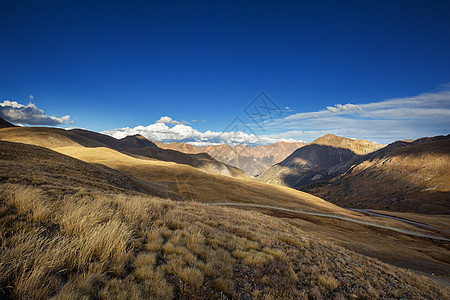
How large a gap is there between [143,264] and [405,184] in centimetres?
15085

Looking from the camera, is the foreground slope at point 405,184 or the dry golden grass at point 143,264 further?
the foreground slope at point 405,184

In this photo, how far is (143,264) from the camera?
4398mm

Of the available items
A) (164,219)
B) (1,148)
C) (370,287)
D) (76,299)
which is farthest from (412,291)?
(1,148)

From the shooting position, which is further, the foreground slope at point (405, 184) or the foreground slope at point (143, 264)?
the foreground slope at point (405, 184)

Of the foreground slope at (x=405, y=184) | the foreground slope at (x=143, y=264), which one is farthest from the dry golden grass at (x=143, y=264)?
the foreground slope at (x=405, y=184)

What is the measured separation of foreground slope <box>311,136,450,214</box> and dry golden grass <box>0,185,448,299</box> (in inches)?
4457

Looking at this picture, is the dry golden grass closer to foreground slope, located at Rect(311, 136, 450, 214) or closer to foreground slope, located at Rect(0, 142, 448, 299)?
foreground slope, located at Rect(0, 142, 448, 299)

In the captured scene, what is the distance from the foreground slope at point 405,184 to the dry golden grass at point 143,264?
371ft

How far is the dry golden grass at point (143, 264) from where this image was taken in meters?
3.37

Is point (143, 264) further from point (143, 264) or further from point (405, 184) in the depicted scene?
point (405, 184)

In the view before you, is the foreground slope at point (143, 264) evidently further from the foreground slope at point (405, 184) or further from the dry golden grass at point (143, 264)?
the foreground slope at point (405, 184)

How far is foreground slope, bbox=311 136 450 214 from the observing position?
91000mm

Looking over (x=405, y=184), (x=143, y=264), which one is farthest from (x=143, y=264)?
(x=405, y=184)

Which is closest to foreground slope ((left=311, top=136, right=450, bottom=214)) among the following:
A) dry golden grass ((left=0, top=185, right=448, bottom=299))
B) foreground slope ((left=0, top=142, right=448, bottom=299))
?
foreground slope ((left=0, top=142, right=448, bottom=299))
